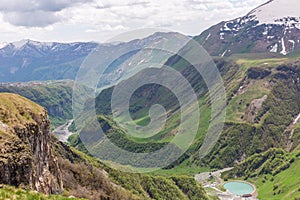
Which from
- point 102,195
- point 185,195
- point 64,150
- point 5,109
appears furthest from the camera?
point 185,195

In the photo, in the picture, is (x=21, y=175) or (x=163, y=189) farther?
(x=163, y=189)

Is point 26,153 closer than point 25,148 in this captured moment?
Yes

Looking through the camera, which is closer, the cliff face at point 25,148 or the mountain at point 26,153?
the mountain at point 26,153

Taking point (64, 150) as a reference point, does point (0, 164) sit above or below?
above

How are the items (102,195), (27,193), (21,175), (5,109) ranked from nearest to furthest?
(27,193)
(21,175)
(5,109)
(102,195)

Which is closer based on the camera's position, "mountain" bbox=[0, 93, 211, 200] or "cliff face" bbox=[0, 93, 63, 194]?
"mountain" bbox=[0, 93, 211, 200]

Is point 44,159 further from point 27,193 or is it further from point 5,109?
point 27,193

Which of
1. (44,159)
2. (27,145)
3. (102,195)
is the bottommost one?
(102,195)

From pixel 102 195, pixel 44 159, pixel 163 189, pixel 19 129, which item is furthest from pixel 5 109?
pixel 163 189
